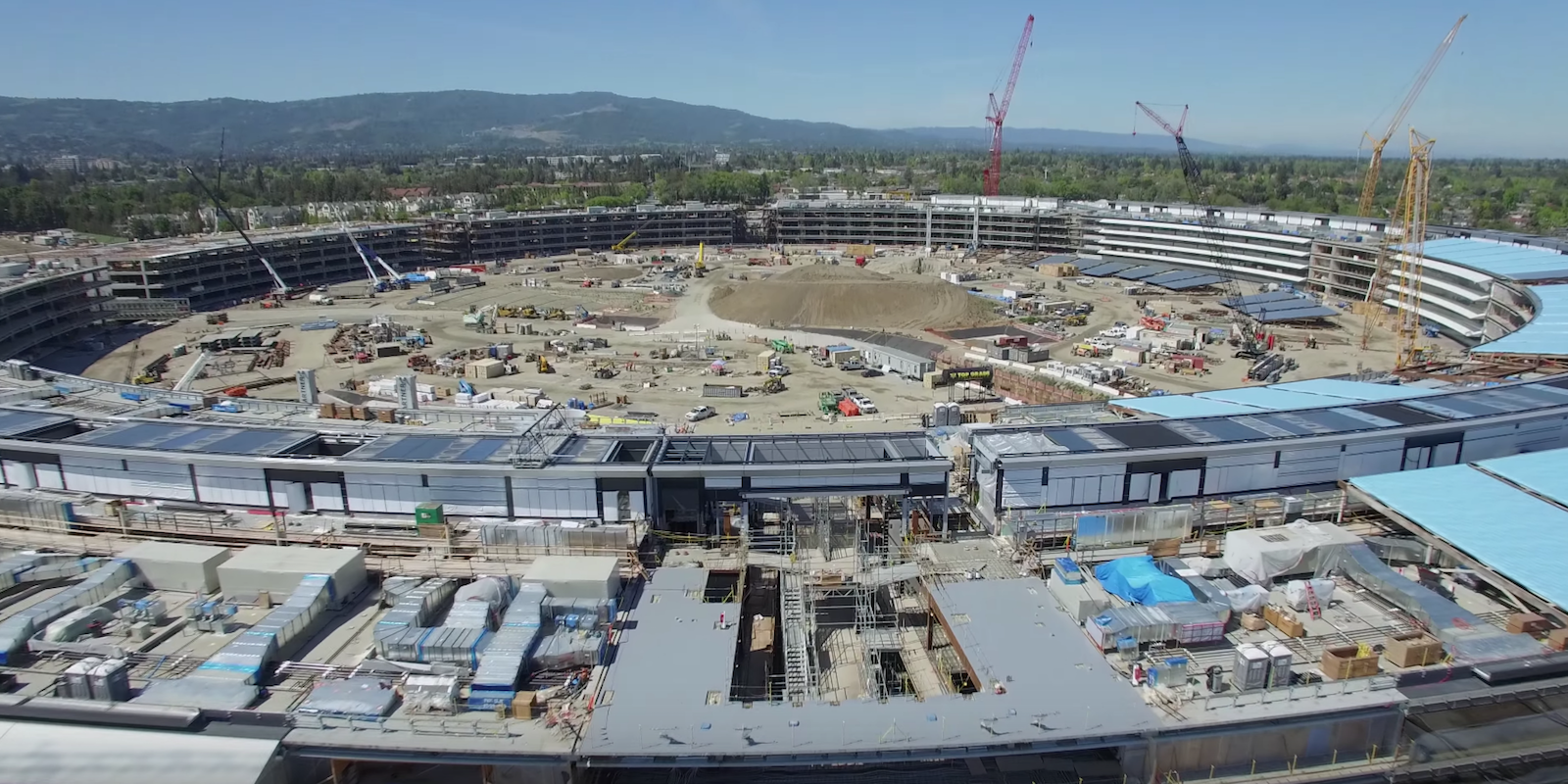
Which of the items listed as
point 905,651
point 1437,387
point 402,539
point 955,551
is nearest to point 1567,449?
point 1437,387

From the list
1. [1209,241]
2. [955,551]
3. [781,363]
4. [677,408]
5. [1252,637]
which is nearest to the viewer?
[1252,637]

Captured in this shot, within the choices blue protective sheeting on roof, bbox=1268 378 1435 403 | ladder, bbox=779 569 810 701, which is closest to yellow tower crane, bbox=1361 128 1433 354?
blue protective sheeting on roof, bbox=1268 378 1435 403

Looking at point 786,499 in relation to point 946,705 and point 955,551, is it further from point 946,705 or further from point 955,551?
point 946,705

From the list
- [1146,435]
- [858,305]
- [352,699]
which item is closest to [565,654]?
[352,699]

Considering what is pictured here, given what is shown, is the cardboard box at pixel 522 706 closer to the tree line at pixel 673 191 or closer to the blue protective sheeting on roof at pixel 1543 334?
the blue protective sheeting on roof at pixel 1543 334

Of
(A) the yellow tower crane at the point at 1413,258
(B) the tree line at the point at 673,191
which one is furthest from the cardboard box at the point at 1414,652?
(B) the tree line at the point at 673,191

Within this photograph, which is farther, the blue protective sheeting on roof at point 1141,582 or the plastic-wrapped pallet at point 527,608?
the blue protective sheeting on roof at point 1141,582

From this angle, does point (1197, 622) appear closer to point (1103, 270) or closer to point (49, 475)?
point (49, 475)
